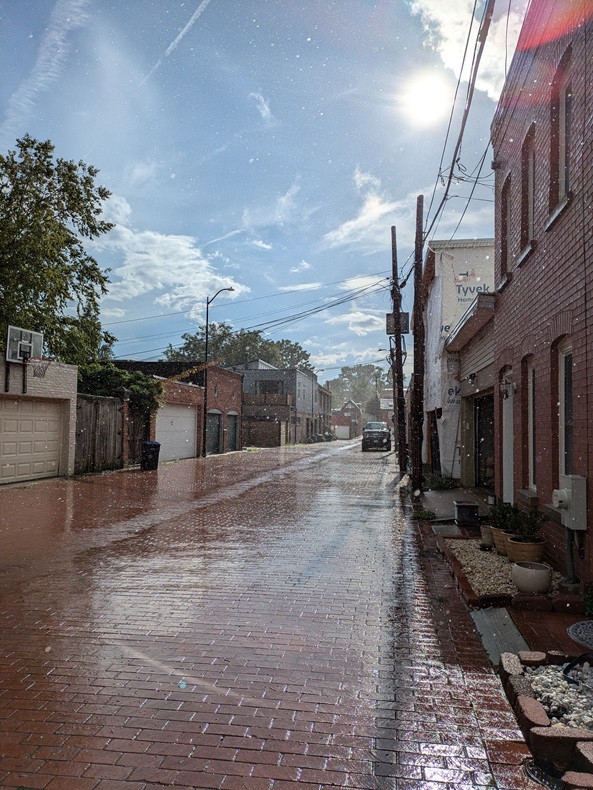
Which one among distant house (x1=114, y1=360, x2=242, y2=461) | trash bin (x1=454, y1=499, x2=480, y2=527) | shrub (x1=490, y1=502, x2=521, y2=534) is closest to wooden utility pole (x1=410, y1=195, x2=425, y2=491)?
trash bin (x1=454, y1=499, x2=480, y2=527)

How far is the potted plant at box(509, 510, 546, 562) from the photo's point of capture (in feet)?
20.8

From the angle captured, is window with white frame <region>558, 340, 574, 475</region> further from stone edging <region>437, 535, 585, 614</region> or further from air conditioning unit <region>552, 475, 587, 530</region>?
stone edging <region>437, 535, 585, 614</region>

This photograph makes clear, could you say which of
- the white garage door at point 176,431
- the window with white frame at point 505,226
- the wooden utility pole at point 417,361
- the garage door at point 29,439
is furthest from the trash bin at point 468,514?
the white garage door at point 176,431

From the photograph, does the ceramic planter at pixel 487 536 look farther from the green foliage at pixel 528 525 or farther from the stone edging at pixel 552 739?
the stone edging at pixel 552 739

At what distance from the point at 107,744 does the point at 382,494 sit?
1191cm

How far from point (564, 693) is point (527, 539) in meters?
3.23

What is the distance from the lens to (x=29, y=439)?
50.6 feet

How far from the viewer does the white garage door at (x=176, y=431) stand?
23875 millimetres

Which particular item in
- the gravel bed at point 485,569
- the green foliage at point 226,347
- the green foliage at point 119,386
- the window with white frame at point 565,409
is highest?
the green foliage at point 226,347

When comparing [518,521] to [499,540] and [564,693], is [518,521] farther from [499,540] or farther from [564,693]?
[564,693]

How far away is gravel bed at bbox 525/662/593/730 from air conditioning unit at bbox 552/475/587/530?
1.69 metres

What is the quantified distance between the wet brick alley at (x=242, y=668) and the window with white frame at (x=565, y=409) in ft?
6.22

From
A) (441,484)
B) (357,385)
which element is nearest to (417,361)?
(441,484)

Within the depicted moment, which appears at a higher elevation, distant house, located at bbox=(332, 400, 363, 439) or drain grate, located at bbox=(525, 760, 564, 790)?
distant house, located at bbox=(332, 400, 363, 439)
